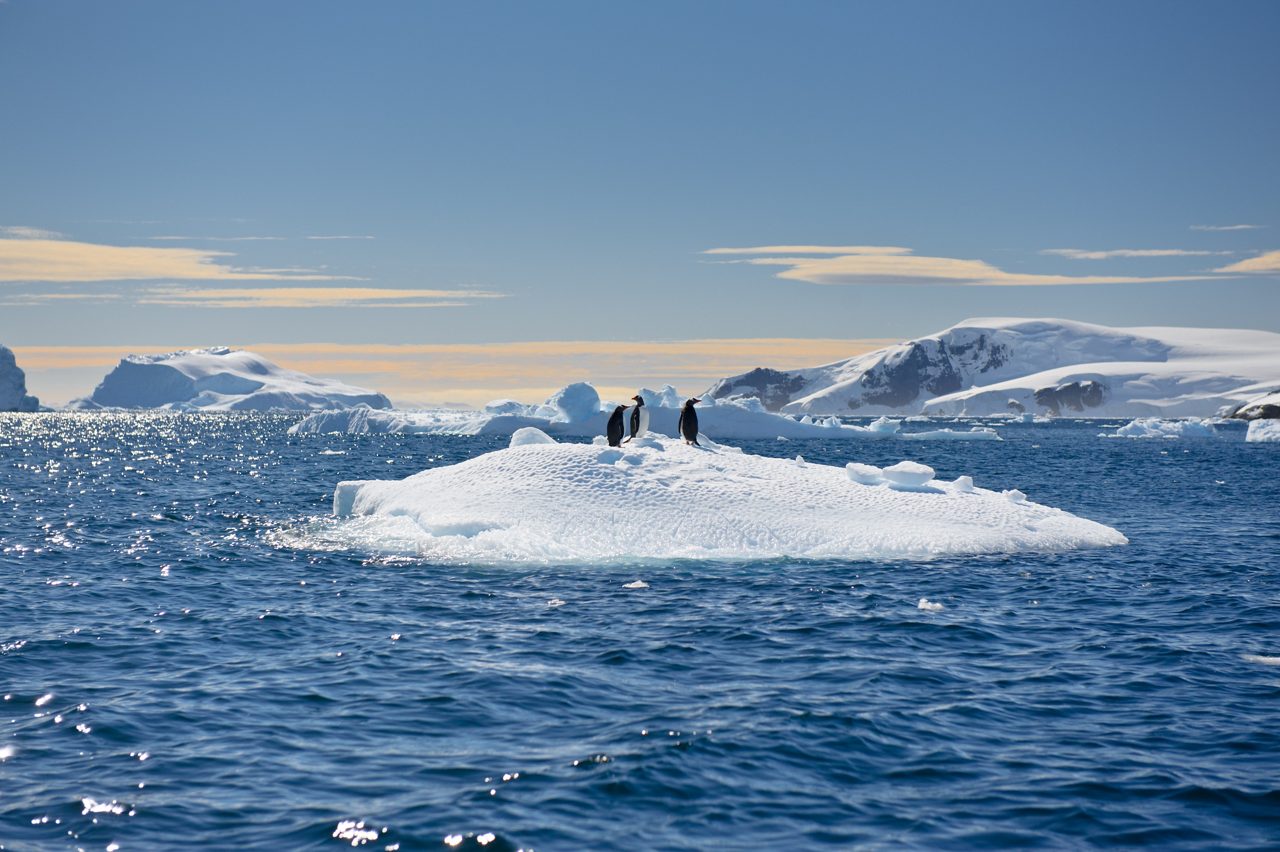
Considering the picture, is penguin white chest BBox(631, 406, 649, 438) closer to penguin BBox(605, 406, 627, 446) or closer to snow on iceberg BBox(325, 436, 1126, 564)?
penguin BBox(605, 406, 627, 446)

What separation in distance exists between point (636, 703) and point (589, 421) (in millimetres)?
76975

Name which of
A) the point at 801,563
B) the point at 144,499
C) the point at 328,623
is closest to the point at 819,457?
the point at 144,499

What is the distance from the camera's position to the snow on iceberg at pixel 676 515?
21109mm

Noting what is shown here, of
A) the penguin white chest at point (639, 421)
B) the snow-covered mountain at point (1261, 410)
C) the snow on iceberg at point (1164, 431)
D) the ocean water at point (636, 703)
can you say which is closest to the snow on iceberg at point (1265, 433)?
the snow on iceberg at point (1164, 431)

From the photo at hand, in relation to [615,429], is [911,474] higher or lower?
lower

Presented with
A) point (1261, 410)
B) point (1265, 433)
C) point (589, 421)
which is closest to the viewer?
point (589, 421)

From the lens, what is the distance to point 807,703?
37.0 feet

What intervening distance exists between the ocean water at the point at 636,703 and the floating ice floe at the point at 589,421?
52.1 metres

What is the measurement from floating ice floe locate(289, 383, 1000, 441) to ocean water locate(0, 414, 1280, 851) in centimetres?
5210

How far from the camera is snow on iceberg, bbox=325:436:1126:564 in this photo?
2111 cm

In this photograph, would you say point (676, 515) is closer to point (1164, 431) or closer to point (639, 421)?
point (639, 421)

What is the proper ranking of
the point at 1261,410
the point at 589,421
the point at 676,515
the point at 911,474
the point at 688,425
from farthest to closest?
the point at 1261,410 → the point at 589,421 → the point at 688,425 → the point at 911,474 → the point at 676,515

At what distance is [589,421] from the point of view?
289 ft

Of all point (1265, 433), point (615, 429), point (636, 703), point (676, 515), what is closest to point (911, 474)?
point (676, 515)
